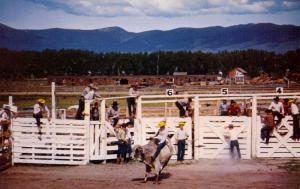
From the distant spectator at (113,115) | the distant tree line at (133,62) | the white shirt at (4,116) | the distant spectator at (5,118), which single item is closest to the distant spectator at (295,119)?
the distant spectator at (113,115)

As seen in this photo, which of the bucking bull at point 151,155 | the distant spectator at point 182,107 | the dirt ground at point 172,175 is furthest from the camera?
the distant spectator at point 182,107

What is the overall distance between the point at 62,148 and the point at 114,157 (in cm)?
196

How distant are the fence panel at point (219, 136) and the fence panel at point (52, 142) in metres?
4.37

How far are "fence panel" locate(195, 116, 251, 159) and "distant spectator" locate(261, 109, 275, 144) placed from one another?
0.54 meters

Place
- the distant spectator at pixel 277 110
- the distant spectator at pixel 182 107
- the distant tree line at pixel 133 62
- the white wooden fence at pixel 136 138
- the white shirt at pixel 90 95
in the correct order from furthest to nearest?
the distant tree line at pixel 133 62 → the distant spectator at pixel 182 107 → the white shirt at pixel 90 95 → the distant spectator at pixel 277 110 → the white wooden fence at pixel 136 138

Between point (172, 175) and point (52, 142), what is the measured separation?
15.9ft

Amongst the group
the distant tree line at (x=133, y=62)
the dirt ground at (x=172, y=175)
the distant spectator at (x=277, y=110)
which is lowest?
the dirt ground at (x=172, y=175)

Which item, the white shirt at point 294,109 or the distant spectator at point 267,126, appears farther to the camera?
the distant spectator at point 267,126

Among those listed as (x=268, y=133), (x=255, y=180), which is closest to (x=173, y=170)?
(x=255, y=180)

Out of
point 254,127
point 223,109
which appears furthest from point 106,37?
point 254,127

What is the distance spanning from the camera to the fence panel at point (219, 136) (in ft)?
50.9

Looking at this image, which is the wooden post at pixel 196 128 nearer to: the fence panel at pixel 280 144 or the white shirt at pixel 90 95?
the fence panel at pixel 280 144

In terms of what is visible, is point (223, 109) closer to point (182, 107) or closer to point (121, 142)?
point (182, 107)

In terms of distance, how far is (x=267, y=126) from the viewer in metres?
15.3
